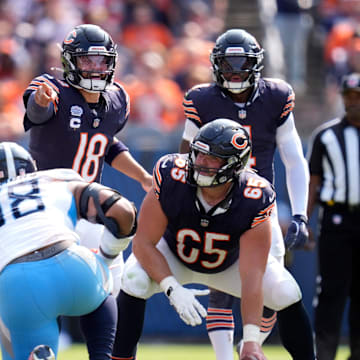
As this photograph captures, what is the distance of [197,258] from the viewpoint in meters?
4.78

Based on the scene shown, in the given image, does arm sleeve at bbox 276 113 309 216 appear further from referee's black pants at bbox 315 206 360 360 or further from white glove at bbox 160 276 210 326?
white glove at bbox 160 276 210 326

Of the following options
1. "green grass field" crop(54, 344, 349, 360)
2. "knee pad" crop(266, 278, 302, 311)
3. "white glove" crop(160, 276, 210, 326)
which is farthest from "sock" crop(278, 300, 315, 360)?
"green grass field" crop(54, 344, 349, 360)

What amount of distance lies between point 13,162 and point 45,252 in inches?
20.3

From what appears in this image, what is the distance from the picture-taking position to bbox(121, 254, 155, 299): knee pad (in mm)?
4719

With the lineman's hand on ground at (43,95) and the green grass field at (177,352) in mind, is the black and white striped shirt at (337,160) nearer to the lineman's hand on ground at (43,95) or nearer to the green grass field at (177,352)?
the green grass field at (177,352)

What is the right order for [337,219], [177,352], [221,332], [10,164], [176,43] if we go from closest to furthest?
1. [10,164]
2. [221,332]
3. [337,219]
4. [177,352]
5. [176,43]

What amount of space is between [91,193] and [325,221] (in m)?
2.58

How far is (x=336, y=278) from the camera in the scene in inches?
234

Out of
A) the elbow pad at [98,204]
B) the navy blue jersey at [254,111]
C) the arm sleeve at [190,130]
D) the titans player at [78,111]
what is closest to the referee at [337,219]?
the navy blue jersey at [254,111]

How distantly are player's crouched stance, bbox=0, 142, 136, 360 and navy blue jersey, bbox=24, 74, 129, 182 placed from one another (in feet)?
3.33

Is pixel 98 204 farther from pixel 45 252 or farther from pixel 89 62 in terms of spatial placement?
pixel 89 62

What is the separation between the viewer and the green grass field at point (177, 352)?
23.3ft

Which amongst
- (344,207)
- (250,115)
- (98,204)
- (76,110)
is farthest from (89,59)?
(344,207)

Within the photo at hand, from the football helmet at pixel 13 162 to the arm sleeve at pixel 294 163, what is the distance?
1768 millimetres
